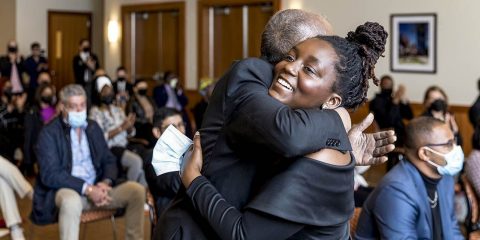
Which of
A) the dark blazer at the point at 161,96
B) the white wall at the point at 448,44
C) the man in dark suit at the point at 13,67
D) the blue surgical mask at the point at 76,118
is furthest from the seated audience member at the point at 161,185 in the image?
the man in dark suit at the point at 13,67

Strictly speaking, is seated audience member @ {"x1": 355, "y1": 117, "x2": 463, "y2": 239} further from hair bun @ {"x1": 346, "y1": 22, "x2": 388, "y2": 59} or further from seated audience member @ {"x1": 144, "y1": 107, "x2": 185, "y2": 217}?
hair bun @ {"x1": 346, "y1": 22, "x2": 388, "y2": 59}

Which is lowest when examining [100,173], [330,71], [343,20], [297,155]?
[100,173]

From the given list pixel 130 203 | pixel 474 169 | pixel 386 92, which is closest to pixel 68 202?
pixel 130 203

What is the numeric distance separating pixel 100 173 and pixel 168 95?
5989 millimetres

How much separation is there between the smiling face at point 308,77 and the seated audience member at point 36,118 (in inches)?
256

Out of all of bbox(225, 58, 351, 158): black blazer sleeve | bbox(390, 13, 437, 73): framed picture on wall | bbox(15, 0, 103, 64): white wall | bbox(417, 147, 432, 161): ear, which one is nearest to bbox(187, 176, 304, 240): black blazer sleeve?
bbox(225, 58, 351, 158): black blazer sleeve

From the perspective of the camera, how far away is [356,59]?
1.68 metres

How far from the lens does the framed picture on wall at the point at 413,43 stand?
32.0 ft

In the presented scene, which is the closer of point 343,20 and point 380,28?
point 380,28

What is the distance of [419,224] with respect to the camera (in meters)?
3.39

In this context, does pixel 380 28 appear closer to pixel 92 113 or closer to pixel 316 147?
pixel 316 147

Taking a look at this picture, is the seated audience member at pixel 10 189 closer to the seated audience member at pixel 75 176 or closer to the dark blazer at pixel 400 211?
the seated audience member at pixel 75 176

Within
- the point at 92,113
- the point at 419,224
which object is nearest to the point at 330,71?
the point at 419,224

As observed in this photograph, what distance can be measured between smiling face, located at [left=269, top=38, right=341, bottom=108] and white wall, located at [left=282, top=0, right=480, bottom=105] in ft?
26.7
